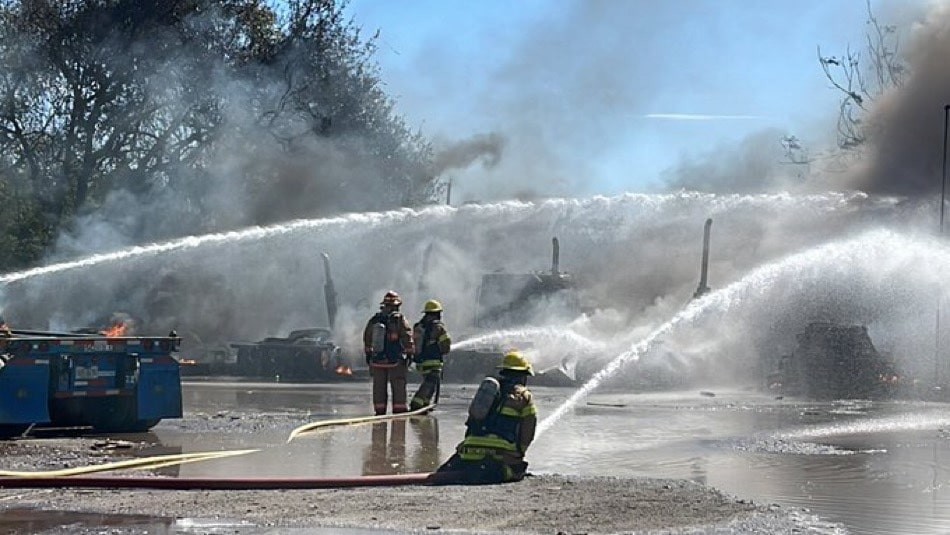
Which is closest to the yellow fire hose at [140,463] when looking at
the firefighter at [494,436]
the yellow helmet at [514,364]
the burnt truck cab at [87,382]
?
the burnt truck cab at [87,382]

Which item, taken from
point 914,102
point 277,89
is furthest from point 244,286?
point 914,102

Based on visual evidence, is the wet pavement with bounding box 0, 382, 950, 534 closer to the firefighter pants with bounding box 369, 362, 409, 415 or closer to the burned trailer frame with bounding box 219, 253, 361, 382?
the firefighter pants with bounding box 369, 362, 409, 415

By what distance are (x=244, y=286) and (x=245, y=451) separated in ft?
90.9

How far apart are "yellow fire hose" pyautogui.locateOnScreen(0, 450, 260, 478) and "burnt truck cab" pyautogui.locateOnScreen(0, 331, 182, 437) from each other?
2015 mm

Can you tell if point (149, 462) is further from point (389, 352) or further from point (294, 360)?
point (294, 360)

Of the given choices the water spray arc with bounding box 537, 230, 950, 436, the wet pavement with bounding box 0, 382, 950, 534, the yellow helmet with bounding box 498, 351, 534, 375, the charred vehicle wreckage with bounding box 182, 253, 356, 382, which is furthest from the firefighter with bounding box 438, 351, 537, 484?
the charred vehicle wreckage with bounding box 182, 253, 356, 382

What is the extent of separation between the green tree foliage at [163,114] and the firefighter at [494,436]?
2508 centimetres

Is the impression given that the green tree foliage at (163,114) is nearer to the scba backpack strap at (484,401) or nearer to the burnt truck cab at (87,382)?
the burnt truck cab at (87,382)

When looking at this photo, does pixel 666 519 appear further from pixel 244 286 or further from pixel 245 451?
pixel 244 286

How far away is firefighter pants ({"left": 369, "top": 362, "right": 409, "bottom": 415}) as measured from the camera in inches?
630

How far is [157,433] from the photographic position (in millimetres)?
14258

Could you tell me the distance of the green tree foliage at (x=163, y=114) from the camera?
33125 millimetres

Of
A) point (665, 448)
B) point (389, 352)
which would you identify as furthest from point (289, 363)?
point (665, 448)

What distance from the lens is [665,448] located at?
13.4 m
